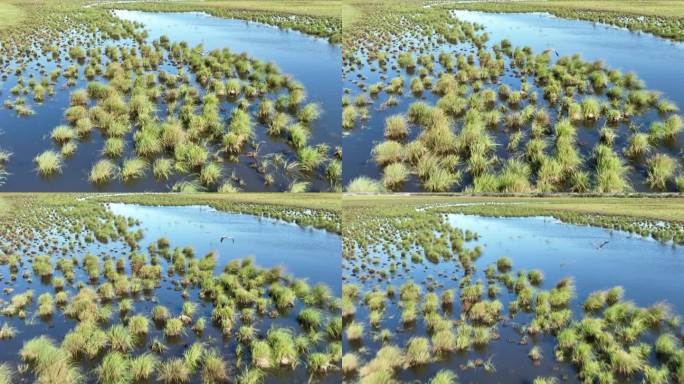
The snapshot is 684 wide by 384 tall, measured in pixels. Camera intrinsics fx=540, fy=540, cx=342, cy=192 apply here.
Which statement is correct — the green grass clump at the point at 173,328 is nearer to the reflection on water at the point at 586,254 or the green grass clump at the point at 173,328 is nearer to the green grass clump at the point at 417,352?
the green grass clump at the point at 417,352

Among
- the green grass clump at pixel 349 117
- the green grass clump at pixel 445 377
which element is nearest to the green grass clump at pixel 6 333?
the green grass clump at pixel 445 377

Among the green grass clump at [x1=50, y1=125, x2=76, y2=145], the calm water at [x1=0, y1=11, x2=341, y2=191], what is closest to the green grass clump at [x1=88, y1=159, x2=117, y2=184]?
the calm water at [x1=0, y1=11, x2=341, y2=191]

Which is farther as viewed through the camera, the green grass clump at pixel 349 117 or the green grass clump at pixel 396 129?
the green grass clump at pixel 349 117

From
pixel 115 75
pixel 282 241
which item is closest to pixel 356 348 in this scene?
pixel 282 241

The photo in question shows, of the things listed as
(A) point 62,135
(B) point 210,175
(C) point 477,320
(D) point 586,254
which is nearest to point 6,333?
(A) point 62,135

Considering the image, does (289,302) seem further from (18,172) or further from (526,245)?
(526,245)

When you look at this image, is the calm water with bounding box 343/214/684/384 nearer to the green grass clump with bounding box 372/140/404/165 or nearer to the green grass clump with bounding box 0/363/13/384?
the green grass clump with bounding box 372/140/404/165

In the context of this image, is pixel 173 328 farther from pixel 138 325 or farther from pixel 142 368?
pixel 142 368
